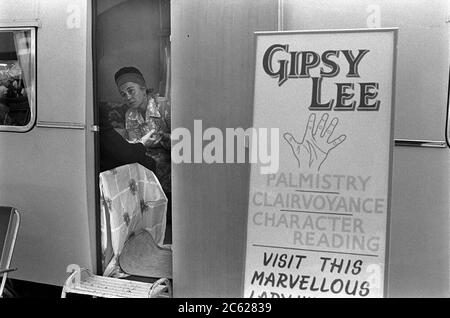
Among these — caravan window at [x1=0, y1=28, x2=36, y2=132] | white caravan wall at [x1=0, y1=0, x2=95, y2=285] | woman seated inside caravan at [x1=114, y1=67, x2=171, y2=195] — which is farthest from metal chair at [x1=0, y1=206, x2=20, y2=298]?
woman seated inside caravan at [x1=114, y1=67, x2=171, y2=195]

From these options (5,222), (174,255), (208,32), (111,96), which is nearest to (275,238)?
(174,255)

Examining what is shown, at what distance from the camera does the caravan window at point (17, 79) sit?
12.5 ft

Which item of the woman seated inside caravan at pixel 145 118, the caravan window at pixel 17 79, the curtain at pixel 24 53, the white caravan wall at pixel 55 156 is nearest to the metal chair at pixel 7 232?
the white caravan wall at pixel 55 156

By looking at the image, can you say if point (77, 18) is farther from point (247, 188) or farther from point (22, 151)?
point (247, 188)

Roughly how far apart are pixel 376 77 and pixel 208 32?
1.15 m

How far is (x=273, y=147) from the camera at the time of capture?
122 inches

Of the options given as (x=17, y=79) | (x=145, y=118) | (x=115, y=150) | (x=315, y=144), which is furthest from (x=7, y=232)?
(x=315, y=144)

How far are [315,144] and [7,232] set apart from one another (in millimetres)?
2312

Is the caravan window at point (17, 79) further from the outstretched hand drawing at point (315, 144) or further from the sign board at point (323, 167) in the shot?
the outstretched hand drawing at point (315, 144)

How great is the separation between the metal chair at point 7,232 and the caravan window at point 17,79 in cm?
64

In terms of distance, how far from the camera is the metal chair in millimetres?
3598

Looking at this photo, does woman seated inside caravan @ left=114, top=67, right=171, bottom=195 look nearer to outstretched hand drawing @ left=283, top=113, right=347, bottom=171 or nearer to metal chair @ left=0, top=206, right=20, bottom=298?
metal chair @ left=0, top=206, right=20, bottom=298

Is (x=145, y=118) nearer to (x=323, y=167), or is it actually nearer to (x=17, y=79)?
(x=17, y=79)

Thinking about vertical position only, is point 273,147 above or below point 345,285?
above
